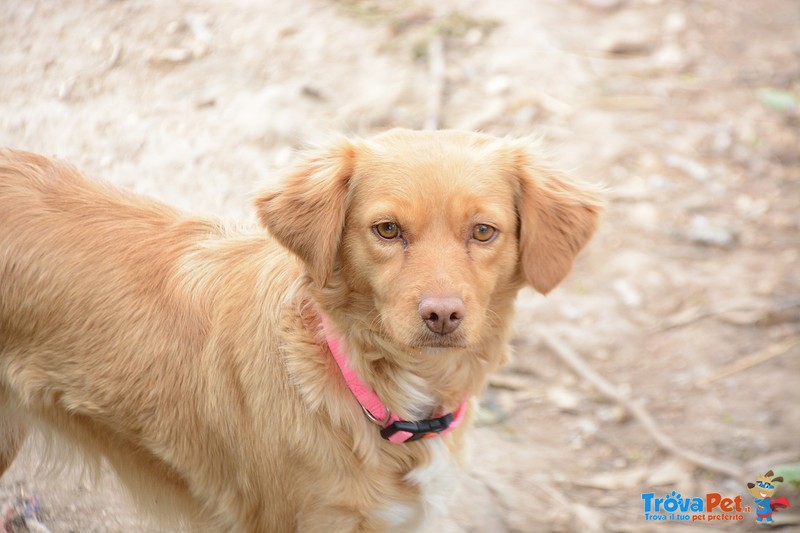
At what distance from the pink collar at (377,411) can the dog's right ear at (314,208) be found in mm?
258

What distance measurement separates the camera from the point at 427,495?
3.25m

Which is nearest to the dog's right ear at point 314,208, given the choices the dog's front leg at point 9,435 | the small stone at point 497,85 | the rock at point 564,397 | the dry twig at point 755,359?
the dog's front leg at point 9,435

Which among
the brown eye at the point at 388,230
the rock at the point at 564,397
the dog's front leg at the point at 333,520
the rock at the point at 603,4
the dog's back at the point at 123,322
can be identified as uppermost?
the brown eye at the point at 388,230

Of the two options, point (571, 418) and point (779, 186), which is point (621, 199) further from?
point (571, 418)

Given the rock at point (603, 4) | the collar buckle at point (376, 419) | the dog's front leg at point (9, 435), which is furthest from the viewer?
the rock at point (603, 4)

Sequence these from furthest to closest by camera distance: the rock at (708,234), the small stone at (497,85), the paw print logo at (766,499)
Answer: the small stone at (497,85), the rock at (708,234), the paw print logo at (766,499)

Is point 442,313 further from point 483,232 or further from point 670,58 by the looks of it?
point 670,58

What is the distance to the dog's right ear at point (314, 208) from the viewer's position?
9.82ft

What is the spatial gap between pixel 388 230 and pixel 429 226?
0.15 m

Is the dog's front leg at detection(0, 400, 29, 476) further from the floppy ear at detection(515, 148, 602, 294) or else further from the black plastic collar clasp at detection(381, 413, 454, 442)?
the floppy ear at detection(515, 148, 602, 294)

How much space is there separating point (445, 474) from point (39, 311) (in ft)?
5.44

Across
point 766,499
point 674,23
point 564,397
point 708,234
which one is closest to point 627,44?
point 674,23

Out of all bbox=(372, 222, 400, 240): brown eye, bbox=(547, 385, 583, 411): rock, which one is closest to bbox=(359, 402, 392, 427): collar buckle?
bbox=(372, 222, 400, 240): brown eye

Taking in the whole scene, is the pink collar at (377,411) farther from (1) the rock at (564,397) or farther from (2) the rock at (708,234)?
(2) the rock at (708,234)
